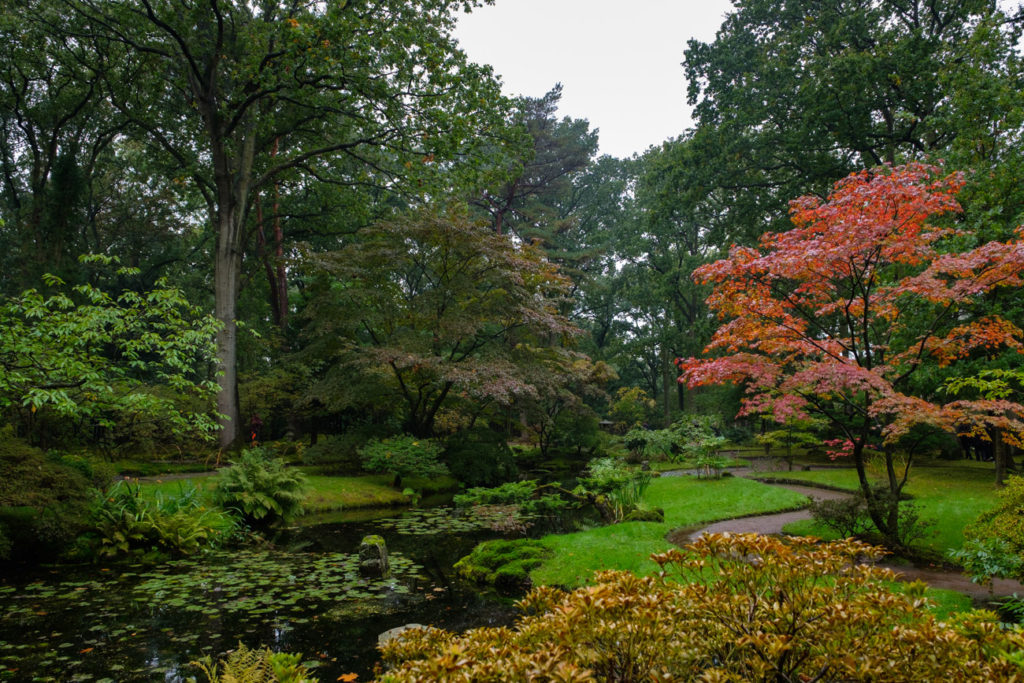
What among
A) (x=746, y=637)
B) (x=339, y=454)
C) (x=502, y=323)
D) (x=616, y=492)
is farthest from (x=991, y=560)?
(x=339, y=454)

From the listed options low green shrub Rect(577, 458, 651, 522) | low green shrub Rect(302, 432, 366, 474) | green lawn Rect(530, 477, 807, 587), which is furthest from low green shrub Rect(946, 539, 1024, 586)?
low green shrub Rect(302, 432, 366, 474)

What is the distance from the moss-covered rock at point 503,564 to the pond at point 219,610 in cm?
32

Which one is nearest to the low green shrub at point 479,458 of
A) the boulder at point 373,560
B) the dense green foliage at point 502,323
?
the dense green foliage at point 502,323

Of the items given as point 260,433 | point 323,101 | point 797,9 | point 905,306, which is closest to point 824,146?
point 797,9

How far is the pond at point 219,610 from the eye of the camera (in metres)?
4.24

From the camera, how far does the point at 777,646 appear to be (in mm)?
2018

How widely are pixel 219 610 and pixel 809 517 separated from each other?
8571 millimetres

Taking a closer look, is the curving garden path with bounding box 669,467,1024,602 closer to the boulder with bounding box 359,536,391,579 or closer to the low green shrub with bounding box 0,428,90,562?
the boulder with bounding box 359,536,391,579

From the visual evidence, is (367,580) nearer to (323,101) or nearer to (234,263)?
(234,263)

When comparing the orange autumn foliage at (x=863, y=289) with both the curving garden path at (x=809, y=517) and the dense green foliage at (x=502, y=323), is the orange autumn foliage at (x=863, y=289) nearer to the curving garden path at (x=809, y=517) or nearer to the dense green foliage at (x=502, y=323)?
the dense green foliage at (x=502, y=323)

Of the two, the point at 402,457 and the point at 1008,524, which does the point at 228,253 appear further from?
the point at 1008,524

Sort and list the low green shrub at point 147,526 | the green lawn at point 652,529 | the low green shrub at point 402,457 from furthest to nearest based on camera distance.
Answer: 1. the low green shrub at point 402,457
2. the low green shrub at point 147,526
3. the green lawn at point 652,529

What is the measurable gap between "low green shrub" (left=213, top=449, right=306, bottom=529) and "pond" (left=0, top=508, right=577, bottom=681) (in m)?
1.24

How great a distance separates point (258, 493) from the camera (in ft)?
29.8
